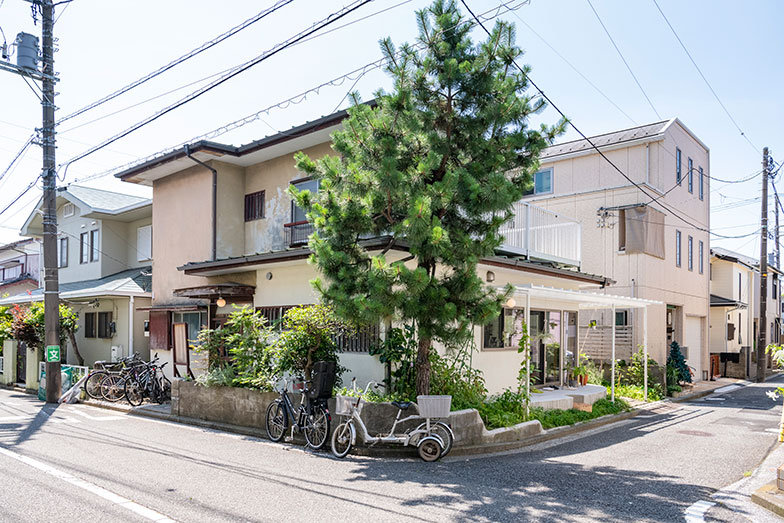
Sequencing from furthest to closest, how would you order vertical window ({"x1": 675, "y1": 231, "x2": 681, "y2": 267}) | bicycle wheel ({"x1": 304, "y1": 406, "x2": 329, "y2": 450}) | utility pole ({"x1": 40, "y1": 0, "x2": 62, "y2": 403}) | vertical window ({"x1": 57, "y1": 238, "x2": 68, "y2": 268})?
1. vertical window ({"x1": 57, "y1": 238, "x2": 68, "y2": 268})
2. vertical window ({"x1": 675, "y1": 231, "x2": 681, "y2": 267})
3. utility pole ({"x1": 40, "y1": 0, "x2": 62, "y2": 403})
4. bicycle wheel ({"x1": 304, "y1": 406, "x2": 329, "y2": 450})

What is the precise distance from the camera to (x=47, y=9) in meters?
14.9

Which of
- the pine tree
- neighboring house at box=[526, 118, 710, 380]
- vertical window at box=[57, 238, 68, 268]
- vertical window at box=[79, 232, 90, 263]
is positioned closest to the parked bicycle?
the pine tree

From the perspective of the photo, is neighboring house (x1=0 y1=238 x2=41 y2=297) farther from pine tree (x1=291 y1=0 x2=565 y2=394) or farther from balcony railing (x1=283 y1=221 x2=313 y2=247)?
pine tree (x1=291 y1=0 x2=565 y2=394)

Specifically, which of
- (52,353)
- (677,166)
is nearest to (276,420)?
(52,353)

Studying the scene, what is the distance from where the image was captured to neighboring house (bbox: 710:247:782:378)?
82.9 feet

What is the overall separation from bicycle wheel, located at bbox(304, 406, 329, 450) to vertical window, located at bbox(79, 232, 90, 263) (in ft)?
56.6

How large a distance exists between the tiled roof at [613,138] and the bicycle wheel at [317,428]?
42.8ft

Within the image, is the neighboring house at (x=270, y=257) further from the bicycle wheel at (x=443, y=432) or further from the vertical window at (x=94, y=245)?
the vertical window at (x=94, y=245)

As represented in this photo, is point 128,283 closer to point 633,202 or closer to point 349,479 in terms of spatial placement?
point 349,479

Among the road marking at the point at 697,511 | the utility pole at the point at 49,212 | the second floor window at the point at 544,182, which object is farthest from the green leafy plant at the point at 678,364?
the utility pole at the point at 49,212

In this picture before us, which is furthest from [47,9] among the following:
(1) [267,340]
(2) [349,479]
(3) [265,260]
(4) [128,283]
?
(2) [349,479]

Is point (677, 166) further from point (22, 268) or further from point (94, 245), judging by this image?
point (22, 268)

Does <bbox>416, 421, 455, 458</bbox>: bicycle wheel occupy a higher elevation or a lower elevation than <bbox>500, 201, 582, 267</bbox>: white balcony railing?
lower

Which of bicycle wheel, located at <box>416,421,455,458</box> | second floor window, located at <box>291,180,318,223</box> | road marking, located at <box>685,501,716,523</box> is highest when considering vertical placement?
second floor window, located at <box>291,180,318,223</box>
